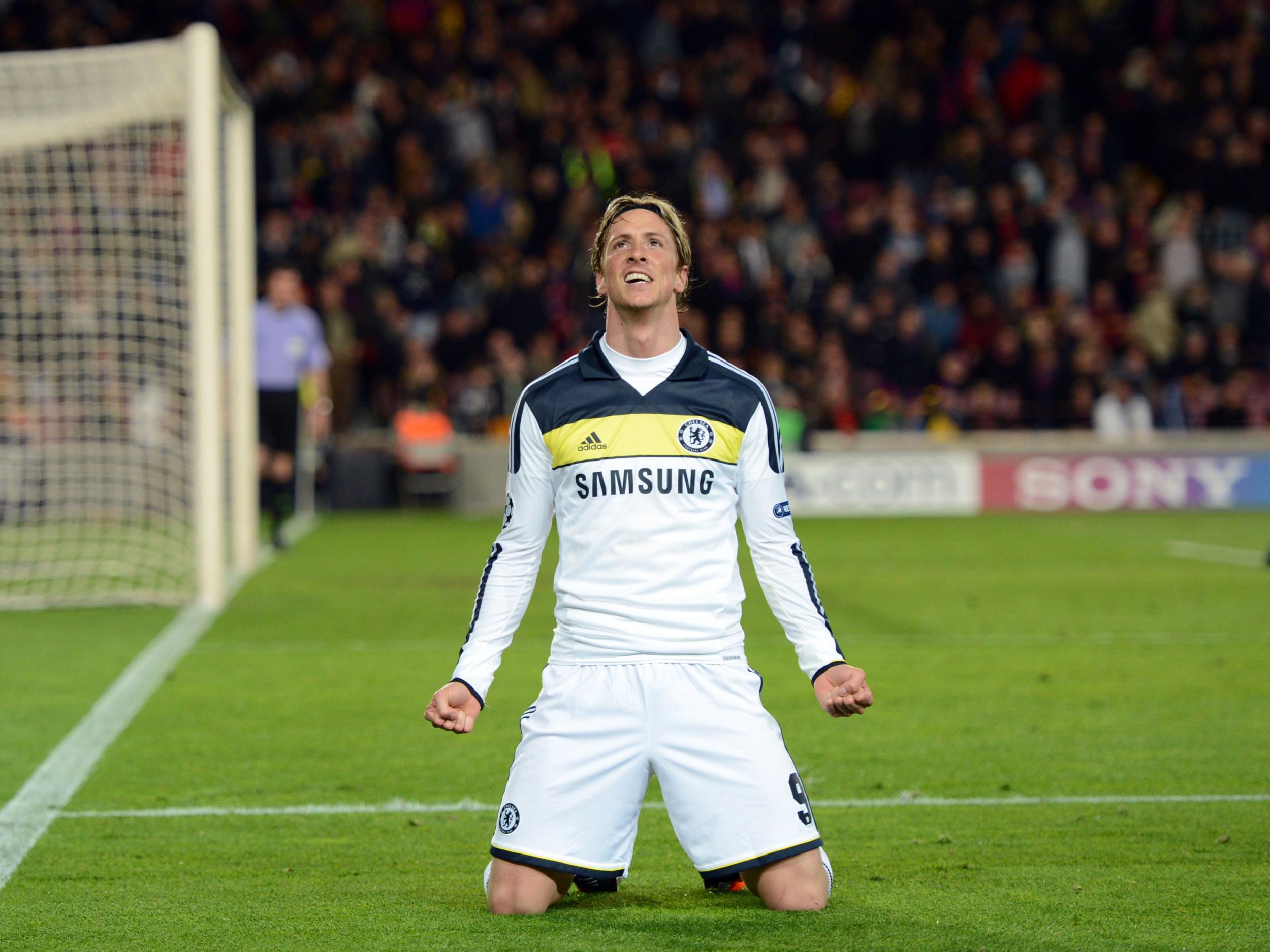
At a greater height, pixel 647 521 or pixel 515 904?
pixel 647 521

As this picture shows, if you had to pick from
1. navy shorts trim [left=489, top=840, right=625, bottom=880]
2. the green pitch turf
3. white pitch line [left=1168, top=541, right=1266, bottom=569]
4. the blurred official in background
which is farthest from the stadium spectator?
navy shorts trim [left=489, top=840, right=625, bottom=880]

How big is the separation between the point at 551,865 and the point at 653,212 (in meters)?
1.49

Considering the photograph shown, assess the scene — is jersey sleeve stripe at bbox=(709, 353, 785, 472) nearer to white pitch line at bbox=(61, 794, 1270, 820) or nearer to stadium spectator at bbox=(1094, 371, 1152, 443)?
white pitch line at bbox=(61, 794, 1270, 820)

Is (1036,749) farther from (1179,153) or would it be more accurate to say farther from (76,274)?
(1179,153)

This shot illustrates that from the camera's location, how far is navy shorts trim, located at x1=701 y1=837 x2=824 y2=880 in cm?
374

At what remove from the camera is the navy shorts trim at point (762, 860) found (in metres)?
3.74

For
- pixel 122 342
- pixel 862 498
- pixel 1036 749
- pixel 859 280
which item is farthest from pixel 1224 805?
pixel 859 280

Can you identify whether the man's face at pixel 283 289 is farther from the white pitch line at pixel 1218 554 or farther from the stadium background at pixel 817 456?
the white pitch line at pixel 1218 554

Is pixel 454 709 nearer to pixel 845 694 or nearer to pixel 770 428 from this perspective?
pixel 845 694

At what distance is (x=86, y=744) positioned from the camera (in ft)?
19.3

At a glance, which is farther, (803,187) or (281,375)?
(803,187)

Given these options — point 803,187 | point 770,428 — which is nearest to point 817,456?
point 803,187

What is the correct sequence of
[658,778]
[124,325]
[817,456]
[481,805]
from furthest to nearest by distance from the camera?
[817,456] < [124,325] < [481,805] < [658,778]

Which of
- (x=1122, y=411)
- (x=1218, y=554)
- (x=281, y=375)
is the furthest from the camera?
(x=1122, y=411)
